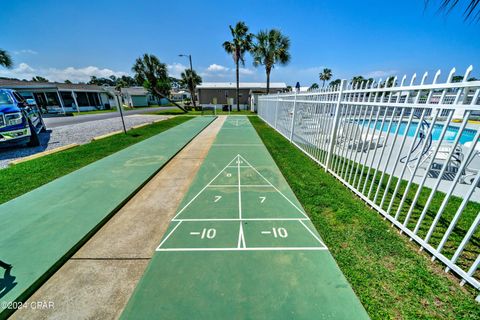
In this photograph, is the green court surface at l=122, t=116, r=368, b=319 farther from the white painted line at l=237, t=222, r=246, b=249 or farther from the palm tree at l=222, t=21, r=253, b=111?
the palm tree at l=222, t=21, r=253, b=111

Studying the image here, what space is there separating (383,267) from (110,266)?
3364 mm

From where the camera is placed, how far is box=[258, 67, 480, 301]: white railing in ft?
6.87

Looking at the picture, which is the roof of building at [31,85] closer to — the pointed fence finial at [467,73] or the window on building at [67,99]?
the window on building at [67,99]

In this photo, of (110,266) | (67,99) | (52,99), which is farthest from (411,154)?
(67,99)

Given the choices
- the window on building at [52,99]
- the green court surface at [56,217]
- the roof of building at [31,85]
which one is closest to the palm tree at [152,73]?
the roof of building at [31,85]

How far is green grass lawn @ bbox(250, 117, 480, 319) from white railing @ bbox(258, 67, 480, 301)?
0.18 metres

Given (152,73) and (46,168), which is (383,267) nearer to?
(46,168)

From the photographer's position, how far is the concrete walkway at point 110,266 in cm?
183

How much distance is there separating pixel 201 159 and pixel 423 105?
5346 millimetres

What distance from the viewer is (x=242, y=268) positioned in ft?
7.30

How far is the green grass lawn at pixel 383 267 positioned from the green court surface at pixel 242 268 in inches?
7.3

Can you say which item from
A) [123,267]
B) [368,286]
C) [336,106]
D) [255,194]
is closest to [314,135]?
[336,106]

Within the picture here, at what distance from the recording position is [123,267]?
2273mm

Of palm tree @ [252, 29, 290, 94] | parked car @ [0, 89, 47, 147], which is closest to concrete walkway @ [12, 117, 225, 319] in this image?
parked car @ [0, 89, 47, 147]
